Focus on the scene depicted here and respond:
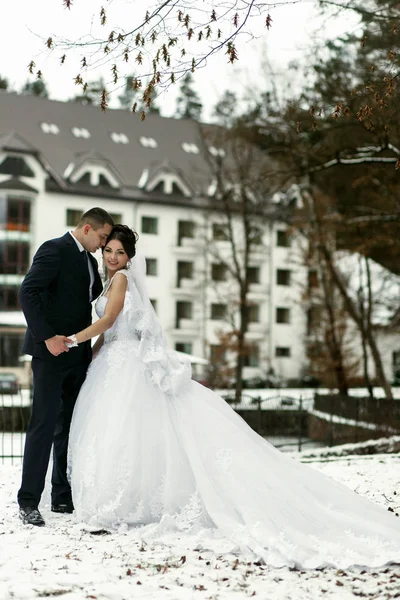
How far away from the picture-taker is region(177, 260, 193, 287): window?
51469 mm

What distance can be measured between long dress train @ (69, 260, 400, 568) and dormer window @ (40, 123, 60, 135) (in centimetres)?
4419

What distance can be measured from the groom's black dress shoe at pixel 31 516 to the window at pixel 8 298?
39.2m

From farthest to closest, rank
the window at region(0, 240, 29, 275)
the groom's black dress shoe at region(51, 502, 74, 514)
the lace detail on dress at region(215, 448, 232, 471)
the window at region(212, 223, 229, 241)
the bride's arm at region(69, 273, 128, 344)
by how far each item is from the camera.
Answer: the window at region(0, 240, 29, 275), the window at region(212, 223, 229, 241), the groom's black dress shoe at region(51, 502, 74, 514), the bride's arm at region(69, 273, 128, 344), the lace detail on dress at region(215, 448, 232, 471)

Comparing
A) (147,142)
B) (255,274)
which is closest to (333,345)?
(255,274)

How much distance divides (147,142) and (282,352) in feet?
52.2

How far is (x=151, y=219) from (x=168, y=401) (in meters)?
44.7

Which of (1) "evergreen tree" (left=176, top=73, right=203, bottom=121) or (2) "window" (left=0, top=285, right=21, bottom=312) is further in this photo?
(1) "evergreen tree" (left=176, top=73, right=203, bottom=121)

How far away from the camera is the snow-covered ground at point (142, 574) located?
15.0ft

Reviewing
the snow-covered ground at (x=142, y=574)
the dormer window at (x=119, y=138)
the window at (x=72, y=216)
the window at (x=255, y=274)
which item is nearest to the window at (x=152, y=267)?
the window at (x=72, y=216)

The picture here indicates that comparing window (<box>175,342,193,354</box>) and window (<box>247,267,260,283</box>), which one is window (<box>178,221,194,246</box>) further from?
window (<box>175,342,193,354</box>)

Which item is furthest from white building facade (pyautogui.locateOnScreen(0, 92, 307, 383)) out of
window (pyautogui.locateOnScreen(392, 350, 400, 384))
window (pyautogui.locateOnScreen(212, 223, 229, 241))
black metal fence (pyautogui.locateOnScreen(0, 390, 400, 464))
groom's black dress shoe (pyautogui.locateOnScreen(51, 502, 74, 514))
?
groom's black dress shoe (pyautogui.locateOnScreen(51, 502, 74, 514))

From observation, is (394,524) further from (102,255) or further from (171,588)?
(102,255)

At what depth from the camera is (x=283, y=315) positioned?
54.3 meters

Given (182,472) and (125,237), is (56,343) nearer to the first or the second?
(125,237)
